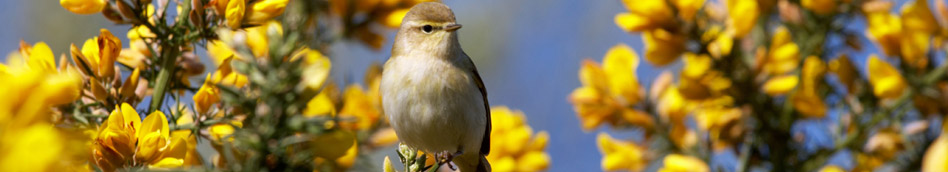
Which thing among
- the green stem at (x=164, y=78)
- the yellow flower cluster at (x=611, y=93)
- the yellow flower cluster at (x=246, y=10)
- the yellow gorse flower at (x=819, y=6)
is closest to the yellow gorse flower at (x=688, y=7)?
the yellow flower cluster at (x=611, y=93)

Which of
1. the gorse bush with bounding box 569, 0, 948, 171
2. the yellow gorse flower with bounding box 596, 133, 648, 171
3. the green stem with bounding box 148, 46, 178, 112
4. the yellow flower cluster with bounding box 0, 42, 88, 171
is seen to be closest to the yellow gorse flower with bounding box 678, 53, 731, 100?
the gorse bush with bounding box 569, 0, 948, 171

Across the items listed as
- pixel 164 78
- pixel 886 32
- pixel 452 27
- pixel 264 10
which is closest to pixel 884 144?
pixel 886 32

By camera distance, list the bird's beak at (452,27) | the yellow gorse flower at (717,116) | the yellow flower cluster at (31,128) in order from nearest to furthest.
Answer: the yellow flower cluster at (31,128)
the bird's beak at (452,27)
the yellow gorse flower at (717,116)

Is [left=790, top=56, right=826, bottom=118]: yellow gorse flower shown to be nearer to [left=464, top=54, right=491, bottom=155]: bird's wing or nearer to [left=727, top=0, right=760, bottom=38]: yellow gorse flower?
[left=727, top=0, right=760, bottom=38]: yellow gorse flower

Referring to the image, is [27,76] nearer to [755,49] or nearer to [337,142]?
[337,142]

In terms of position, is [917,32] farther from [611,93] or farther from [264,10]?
[264,10]

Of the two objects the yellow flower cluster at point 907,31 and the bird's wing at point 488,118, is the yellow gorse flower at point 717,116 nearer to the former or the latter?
the yellow flower cluster at point 907,31
